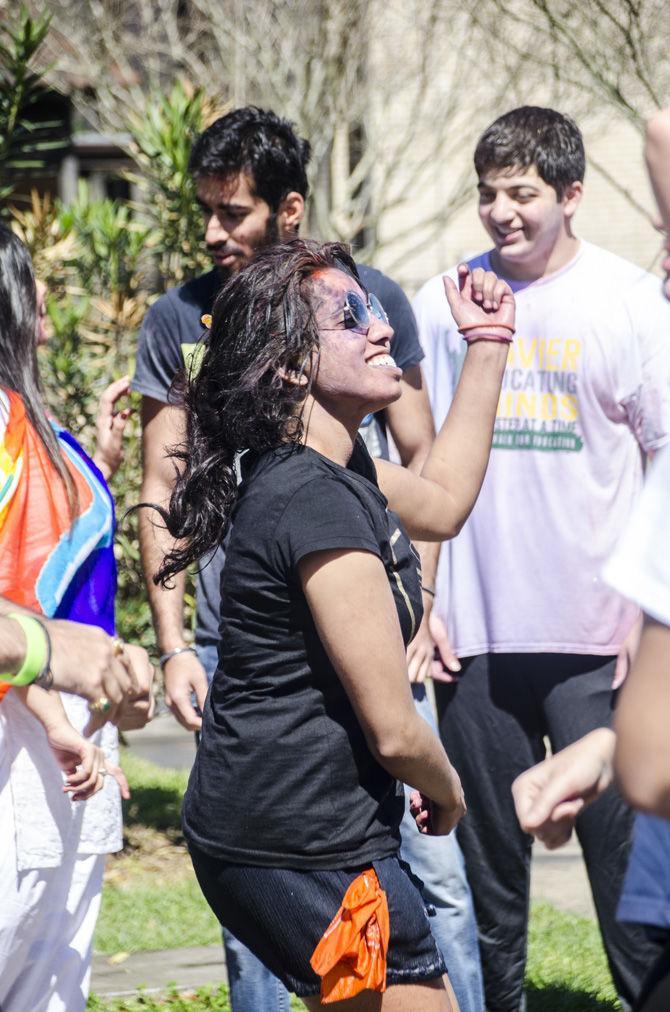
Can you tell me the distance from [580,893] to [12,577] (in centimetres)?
360

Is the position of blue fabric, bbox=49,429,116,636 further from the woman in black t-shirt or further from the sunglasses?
the sunglasses

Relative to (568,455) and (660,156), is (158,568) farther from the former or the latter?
(660,156)

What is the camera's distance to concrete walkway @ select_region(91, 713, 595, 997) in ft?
16.3

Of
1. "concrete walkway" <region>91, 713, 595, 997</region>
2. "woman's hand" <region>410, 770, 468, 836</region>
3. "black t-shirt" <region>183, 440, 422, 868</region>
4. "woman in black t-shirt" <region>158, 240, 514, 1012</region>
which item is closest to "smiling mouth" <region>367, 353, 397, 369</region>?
"woman in black t-shirt" <region>158, 240, 514, 1012</region>

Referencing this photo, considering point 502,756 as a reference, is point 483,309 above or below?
above

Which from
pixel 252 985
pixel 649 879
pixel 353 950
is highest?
pixel 649 879

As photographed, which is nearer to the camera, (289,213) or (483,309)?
(483,309)

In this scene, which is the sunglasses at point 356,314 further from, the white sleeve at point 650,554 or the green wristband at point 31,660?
the white sleeve at point 650,554

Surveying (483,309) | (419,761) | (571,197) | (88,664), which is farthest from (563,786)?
(571,197)

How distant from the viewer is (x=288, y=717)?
255cm

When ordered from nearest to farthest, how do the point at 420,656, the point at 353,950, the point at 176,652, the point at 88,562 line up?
1. the point at 353,950
2. the point at 88,562
3. the point at 420,656
4. the point at 176,652

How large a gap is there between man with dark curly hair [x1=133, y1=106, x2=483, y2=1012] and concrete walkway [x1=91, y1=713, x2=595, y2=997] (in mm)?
1312

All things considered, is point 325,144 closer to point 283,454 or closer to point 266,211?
point 266,211

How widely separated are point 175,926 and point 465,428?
326cm
